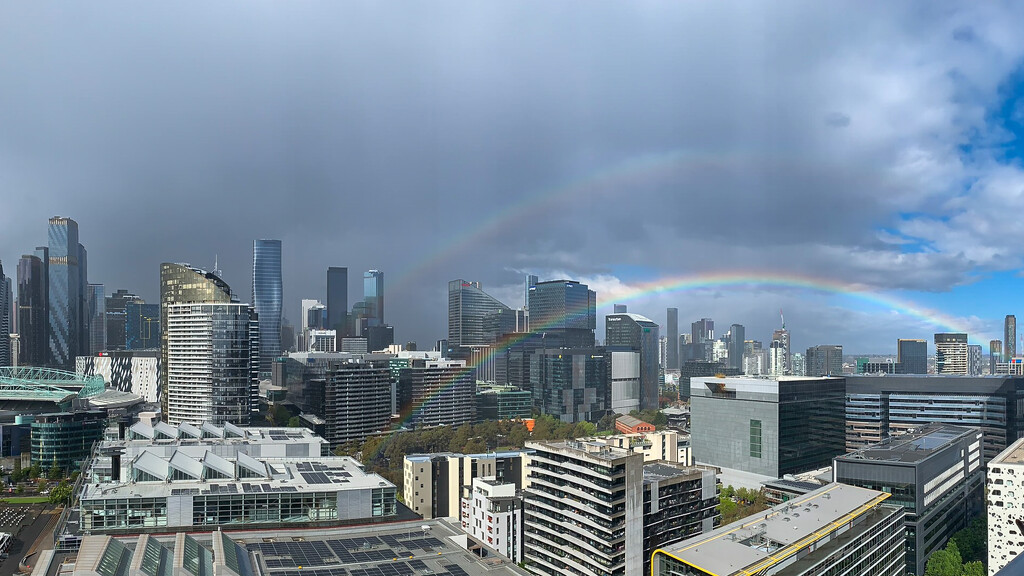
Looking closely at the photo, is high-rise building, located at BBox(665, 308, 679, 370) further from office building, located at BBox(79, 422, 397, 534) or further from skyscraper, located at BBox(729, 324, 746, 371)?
office building, located at BBox(79, 422, 397, 534)

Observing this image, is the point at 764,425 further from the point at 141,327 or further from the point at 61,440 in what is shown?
the point at 141,327

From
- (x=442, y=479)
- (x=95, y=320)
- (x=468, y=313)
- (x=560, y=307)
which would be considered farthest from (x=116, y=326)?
(x=442, y=479)

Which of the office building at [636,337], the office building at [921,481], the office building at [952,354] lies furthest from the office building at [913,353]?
the office building at [921,481]

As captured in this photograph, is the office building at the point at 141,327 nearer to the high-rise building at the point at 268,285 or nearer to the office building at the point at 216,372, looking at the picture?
the high-rise building at the point at 268,285

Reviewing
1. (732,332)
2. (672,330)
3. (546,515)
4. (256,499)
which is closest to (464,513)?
(546,515)

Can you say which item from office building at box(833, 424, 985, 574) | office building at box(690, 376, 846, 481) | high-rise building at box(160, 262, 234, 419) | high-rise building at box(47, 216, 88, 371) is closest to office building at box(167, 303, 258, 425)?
high-rise building at box(160, 262, 234, 419)

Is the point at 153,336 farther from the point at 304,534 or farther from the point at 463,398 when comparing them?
the point at 304,534
